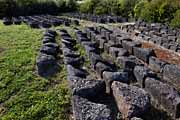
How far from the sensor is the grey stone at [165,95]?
838cm

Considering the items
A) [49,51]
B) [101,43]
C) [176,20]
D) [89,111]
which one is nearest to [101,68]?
[89,111]

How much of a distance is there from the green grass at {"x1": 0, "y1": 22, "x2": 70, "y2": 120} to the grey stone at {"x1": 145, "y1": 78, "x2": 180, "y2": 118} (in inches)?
98.2

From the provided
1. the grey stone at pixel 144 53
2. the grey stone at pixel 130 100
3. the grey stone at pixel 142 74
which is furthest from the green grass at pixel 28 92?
the grey stone at pixel 144 53

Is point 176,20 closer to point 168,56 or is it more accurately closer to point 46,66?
point 168,56

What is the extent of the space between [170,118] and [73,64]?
5.47 meters

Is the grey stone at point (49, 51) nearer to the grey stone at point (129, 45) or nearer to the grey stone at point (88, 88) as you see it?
the grey stone at point (129, 45)

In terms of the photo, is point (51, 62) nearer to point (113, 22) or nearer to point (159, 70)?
point (159, 70)

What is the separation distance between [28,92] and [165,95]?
4324 mm

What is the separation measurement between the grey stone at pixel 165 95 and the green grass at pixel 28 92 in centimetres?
A: 249

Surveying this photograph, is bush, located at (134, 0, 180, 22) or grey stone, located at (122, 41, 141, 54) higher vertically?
bush, located at (134, 0, 180, 22)

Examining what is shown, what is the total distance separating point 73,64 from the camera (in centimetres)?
1298

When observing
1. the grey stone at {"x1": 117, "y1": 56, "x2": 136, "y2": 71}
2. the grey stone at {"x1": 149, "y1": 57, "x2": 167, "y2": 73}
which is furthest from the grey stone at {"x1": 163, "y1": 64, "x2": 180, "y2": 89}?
the grey stone at {"x1": 117, "y1": 56, "x2": 136, "y2": 71}

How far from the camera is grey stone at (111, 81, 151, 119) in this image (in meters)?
8.01

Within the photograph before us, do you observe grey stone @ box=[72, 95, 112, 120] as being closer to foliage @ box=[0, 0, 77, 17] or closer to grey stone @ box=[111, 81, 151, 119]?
grey stone @ box=[111, 81, 151, 119]
